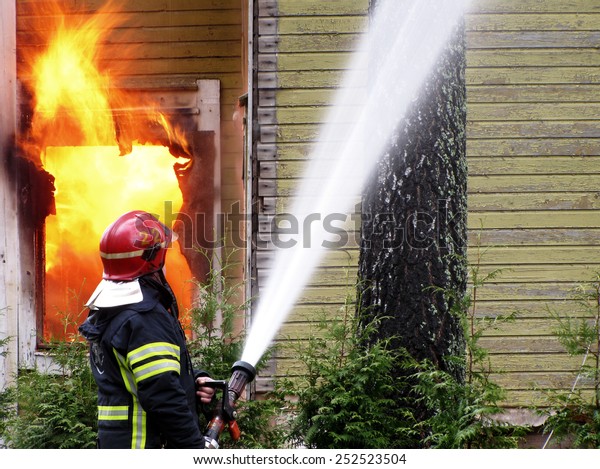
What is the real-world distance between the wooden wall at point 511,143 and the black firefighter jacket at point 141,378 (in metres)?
3.67

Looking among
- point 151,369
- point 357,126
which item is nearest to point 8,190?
point 357,126

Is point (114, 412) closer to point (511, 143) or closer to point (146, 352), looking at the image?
point (146, 352)

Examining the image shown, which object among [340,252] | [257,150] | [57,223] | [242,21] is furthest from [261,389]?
[242,21]

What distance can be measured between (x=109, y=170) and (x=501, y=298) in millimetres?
4575

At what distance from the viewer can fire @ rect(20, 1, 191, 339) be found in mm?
8484

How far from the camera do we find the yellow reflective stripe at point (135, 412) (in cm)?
352

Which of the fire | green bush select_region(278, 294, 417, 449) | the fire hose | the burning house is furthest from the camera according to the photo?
the fire

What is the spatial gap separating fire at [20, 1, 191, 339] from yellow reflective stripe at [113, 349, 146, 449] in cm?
489


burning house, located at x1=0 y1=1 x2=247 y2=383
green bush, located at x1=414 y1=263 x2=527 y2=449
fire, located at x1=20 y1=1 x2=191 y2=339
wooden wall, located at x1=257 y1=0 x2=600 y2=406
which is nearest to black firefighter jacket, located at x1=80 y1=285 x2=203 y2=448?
green bush, located at x1=414 y1=263 x2=527 y2=449

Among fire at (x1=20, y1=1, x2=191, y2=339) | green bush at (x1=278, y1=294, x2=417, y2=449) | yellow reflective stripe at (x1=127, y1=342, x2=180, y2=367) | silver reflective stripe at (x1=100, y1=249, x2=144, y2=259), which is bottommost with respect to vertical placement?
green bush at (x1=278, y1=294, x2=417, y2=449)

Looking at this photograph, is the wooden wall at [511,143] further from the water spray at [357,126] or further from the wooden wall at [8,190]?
the wooden wall at [8,190]

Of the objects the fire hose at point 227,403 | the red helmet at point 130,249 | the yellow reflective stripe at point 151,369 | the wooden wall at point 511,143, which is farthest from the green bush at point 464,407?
the wooden wall at point 511,143

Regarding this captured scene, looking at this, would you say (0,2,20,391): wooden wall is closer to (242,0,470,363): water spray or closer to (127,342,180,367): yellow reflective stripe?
(242,0,470,363): water spray

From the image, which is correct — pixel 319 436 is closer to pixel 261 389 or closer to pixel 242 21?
pixel 261 389
